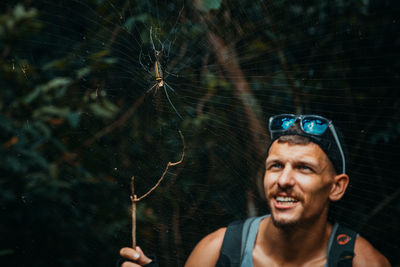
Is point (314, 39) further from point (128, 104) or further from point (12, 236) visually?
point (12, 236)

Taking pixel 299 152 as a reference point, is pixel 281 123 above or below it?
above

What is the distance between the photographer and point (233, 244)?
1.07 metres

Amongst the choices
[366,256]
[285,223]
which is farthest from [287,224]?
[366,256]

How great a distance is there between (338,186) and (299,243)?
177 mm

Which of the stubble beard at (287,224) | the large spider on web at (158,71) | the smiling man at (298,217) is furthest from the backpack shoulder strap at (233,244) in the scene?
the large spider on web at (158,71)

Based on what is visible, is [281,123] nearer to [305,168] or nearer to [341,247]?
[305,168]

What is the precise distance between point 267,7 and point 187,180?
595 mm

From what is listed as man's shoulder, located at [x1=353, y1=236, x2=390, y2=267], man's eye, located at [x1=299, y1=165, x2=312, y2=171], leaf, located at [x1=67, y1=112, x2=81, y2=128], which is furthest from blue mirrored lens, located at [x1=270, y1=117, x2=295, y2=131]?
leaf, located at [x1=67, y1=112, x2=81, y2=128]

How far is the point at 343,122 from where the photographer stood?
125 centimetres

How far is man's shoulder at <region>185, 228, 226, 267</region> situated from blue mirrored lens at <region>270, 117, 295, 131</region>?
1.06 ft

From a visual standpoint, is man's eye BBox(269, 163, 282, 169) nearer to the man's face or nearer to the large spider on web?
the man's face

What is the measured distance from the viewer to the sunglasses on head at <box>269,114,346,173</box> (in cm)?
100

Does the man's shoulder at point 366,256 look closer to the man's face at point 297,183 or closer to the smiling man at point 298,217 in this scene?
the smiling man at point 298,217

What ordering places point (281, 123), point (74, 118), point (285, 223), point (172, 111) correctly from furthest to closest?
point (74, 118), point (172, 111), point (281, 123), point (285, 223)
